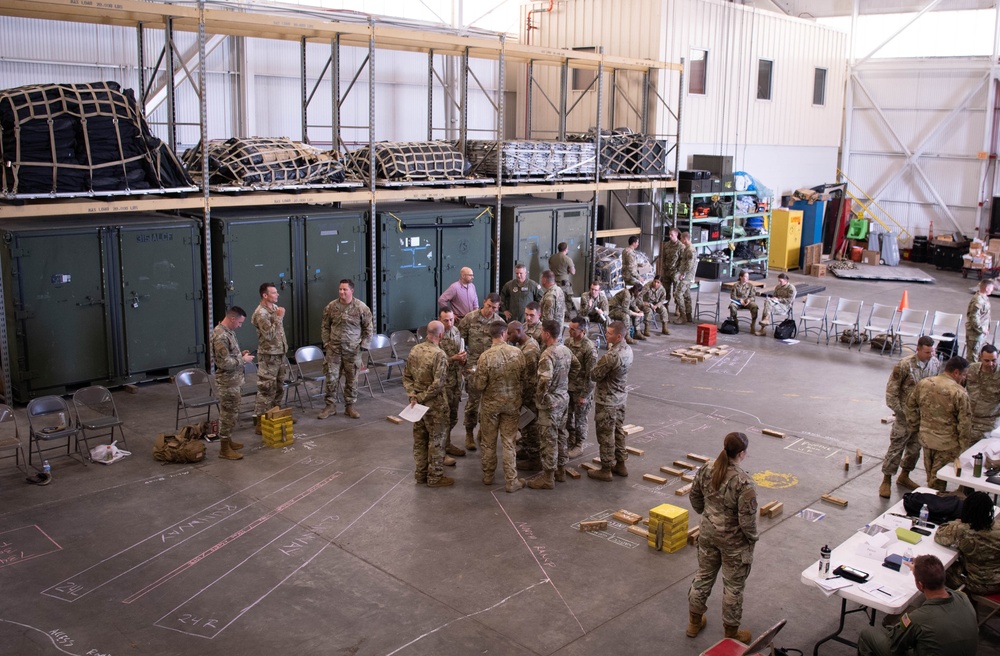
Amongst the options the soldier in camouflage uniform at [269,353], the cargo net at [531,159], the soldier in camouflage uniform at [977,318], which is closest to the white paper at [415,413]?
the soldier in camouflage uniform at [269,353]

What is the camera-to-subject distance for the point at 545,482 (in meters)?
11.0

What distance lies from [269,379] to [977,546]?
29.3 ft

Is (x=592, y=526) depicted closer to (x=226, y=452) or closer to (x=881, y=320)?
(x=226, y=452)

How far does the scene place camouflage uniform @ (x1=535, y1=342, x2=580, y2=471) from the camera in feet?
34.7

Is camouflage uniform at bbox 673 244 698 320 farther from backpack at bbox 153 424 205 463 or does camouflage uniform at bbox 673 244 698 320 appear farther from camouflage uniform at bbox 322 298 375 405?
backpack at bbox 153 424 205 463

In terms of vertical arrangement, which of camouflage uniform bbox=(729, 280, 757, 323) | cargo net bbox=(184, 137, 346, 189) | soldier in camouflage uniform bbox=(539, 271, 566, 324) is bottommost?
camouflage uniform bbox=(729, 280, 757, 323)

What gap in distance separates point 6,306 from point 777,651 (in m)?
11.2

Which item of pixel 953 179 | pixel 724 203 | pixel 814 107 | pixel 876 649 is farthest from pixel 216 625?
pixel 953 179

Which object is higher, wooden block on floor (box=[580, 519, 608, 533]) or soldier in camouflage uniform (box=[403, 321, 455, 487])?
soldier in camouflage uniform (box=[403, 321, 455, 487])

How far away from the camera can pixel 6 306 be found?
13.1m

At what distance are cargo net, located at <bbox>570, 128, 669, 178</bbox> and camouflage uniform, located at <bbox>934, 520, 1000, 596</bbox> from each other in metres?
14.7

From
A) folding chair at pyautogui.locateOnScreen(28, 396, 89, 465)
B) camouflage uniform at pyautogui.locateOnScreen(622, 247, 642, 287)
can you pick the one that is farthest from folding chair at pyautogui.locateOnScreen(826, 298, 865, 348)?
folding chair at pyautogui.locateOnScreen(28, 396, 89, 465)

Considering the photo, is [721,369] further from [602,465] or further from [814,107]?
[814,107]

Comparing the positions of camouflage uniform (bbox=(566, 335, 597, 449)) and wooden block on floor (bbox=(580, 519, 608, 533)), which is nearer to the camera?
wooden block on floor (bbox=(580, 519, 608, 533))
